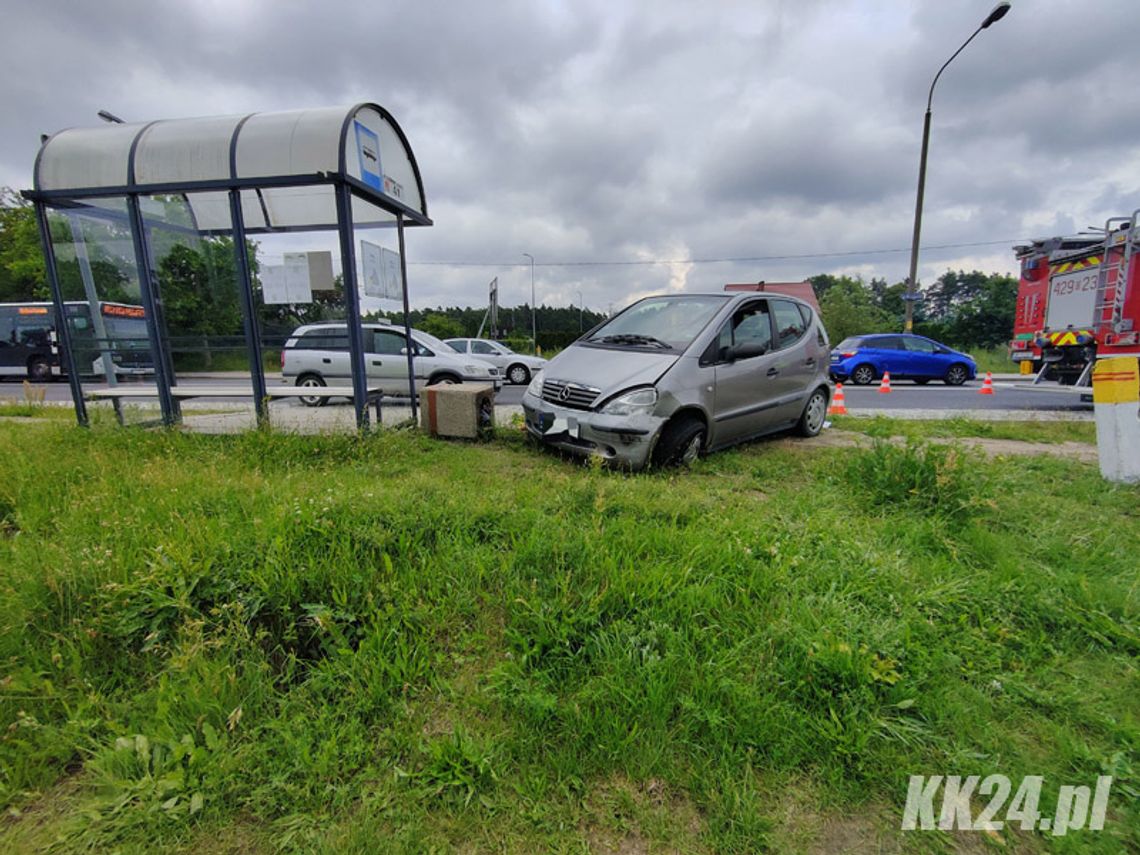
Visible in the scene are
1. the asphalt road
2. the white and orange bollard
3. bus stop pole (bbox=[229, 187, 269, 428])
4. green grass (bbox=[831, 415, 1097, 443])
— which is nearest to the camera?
the white and orange bollard

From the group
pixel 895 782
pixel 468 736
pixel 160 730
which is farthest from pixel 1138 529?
pixel 160 730

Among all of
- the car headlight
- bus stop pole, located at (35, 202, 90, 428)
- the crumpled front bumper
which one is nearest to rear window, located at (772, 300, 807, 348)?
the car headlight

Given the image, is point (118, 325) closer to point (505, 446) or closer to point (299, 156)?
point (299, 156)

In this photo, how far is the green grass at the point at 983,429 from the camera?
6359mm

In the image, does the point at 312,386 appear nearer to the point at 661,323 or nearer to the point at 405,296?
the point at 405,296

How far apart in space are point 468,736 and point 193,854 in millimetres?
816

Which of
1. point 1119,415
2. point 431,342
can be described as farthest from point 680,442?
point 431,342

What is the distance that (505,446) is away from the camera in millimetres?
5422

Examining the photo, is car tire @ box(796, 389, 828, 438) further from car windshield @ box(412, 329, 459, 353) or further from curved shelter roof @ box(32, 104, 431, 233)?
car windshield @ box(412, 329, 459, 353)

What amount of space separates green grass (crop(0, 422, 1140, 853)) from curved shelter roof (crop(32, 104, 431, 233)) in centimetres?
344

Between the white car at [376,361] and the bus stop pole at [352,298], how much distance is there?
1.24 ft

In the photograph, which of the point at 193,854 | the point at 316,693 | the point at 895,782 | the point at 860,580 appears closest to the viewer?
the point at 193,854

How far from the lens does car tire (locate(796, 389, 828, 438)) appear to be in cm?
609

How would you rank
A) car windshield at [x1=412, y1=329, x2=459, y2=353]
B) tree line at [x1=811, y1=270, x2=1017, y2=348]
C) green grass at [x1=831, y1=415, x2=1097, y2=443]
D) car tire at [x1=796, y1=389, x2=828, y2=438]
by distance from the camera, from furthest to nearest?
tree line at [x1=811, y1=270, x2=1017, y2=348] → car windshield at [x1=412, y1=329, x2=459, y2=353] → green grass at [x1=831, y1=415, x2=1097, y2=443] → car tire at [x1=796, y1=389, x2=828, y2=438]
